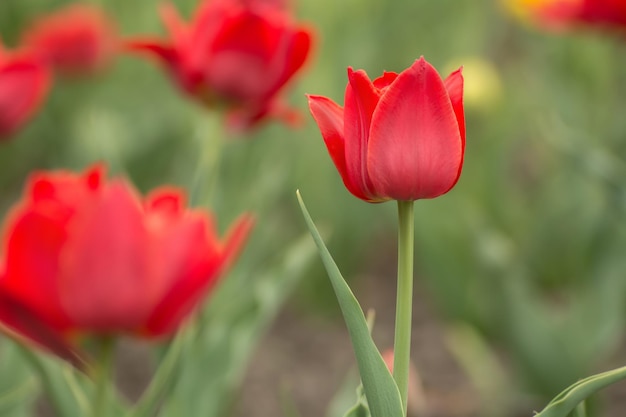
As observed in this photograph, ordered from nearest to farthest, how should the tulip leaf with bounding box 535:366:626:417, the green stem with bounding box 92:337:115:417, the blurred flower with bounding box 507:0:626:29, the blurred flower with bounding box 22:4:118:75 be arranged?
the tulip leaf with bounding box 535:366:626:417 < the green stem with bounding box 92:337:115:417 < the blurred flower with bounding box 507:0:626:29 < the blurred flower with bounding box 22:4:118:75

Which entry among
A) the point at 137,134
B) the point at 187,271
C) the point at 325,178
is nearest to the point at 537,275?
the point at 325,178

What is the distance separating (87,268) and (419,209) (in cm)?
102

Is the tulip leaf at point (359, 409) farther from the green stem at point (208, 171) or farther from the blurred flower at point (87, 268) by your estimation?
the green stem at point (208, 171)

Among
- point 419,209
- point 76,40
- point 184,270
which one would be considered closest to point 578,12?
point 419,209

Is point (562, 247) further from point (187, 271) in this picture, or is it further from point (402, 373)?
point (402, 373)

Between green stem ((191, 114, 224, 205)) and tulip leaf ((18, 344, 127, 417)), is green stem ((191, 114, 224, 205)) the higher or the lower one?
the higher one

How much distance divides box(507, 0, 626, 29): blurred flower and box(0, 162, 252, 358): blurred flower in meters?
0.73

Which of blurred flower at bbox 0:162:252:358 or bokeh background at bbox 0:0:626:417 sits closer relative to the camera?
blurred flower at bbox 0:162:252:358

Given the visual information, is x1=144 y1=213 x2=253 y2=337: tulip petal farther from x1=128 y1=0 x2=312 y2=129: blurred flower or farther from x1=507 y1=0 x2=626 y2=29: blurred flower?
x1=507 y1=0 x2=626 y2=29: blurred flower

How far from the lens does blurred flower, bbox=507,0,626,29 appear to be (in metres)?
1.20

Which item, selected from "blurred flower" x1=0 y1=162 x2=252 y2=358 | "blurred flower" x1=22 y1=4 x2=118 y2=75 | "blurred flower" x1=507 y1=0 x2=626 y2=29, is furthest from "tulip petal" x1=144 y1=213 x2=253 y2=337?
"blurred flower" x1=22 y1=4 x2=118 y2=75

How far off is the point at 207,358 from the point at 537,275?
2.91 ft

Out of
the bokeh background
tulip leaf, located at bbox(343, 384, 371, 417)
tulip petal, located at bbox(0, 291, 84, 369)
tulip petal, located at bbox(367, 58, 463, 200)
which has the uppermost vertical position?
tulip petal, located at bbox(367, 58, 463, 200)

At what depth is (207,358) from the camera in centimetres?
93
